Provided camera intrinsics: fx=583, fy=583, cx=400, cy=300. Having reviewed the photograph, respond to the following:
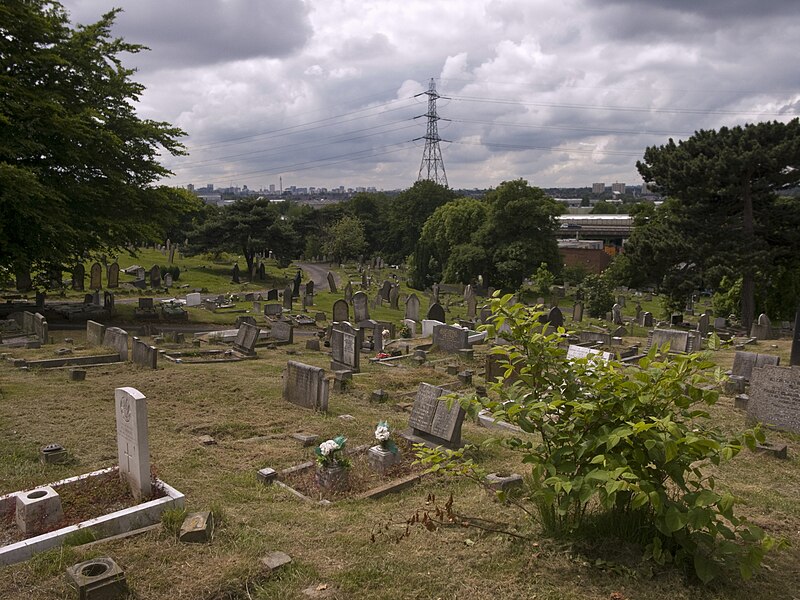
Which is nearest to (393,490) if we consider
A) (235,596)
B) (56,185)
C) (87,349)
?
(235,596)

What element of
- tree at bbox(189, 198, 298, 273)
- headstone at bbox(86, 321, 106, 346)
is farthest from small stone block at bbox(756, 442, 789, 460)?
tree at bbox(189, 198, 298, 273)

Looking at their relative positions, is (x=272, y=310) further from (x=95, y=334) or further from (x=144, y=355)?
(x=144, y=355)

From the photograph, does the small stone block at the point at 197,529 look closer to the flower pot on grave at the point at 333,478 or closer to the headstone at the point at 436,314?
the flower pot on grave at the point at 333,478

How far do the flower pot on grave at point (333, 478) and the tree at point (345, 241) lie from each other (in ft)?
204

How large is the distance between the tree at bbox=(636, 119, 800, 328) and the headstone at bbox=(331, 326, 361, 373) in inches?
789

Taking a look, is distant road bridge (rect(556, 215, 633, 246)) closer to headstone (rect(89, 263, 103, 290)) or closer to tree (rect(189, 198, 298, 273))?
tree (rect(189, 198, 298, 273))

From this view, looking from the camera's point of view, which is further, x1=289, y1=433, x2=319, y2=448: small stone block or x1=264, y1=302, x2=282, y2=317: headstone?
x1=264, y1=302, x2=282, y2=317: headstone

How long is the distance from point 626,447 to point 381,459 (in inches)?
154

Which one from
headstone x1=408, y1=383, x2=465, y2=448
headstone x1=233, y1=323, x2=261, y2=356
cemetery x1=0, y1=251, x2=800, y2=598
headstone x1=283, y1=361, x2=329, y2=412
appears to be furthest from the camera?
headstone x1=233, y1=323, x2=261, y2=356

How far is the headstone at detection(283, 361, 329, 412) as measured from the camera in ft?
35.1

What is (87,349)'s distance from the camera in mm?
15977

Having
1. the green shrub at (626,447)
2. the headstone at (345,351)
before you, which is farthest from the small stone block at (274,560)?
the headstone at (345,351)

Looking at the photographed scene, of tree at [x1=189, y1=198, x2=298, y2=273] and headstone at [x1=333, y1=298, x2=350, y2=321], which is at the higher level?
tree at [x1=189, y1=198, x2=298, y2=273]

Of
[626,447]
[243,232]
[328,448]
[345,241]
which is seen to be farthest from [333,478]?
[345,241]
